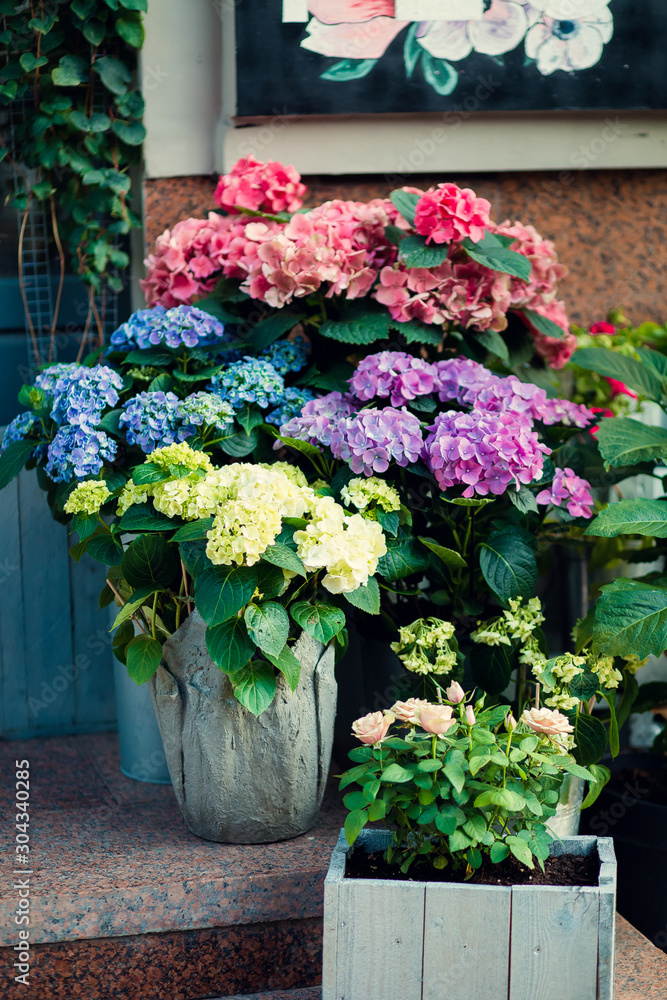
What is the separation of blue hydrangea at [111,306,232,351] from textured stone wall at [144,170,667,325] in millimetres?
828

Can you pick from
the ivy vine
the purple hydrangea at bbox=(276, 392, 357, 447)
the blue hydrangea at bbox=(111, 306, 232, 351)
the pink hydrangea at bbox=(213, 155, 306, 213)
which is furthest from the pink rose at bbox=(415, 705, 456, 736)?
the ivy vine

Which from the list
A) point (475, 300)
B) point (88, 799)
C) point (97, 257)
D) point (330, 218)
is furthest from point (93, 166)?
point (88, 799)

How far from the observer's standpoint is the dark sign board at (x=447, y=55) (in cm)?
244

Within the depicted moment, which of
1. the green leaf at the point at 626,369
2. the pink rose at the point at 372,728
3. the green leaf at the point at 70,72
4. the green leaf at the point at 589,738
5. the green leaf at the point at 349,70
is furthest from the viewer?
the green leaf at the point at 349,70

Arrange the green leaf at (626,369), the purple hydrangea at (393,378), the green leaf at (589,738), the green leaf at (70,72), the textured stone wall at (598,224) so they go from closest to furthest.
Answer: the green leaf at (589,738) → the purple hydrangea at (393,378) → the green leaf at (626,369) → the green leaf at (70,72) → the textured stone wall at (598,224)

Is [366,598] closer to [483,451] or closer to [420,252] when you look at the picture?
[483,451]

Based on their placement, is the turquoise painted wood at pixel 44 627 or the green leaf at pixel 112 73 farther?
the turquoise painted wood at pixel 44 627

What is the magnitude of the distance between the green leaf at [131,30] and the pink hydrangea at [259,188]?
46cm

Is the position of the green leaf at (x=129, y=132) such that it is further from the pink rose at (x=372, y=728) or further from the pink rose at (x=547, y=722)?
the pink rose at (x=547, y=722)

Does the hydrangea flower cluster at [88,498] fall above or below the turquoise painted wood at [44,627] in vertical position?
above

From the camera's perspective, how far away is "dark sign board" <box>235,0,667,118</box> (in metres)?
2.44

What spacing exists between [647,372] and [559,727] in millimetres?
1002

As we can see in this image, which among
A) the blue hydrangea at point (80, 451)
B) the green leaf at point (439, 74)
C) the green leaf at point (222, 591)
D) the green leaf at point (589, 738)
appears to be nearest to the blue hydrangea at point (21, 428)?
the blue hydrangea at point (80, 451)

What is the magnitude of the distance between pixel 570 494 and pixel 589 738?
0.50 metres
